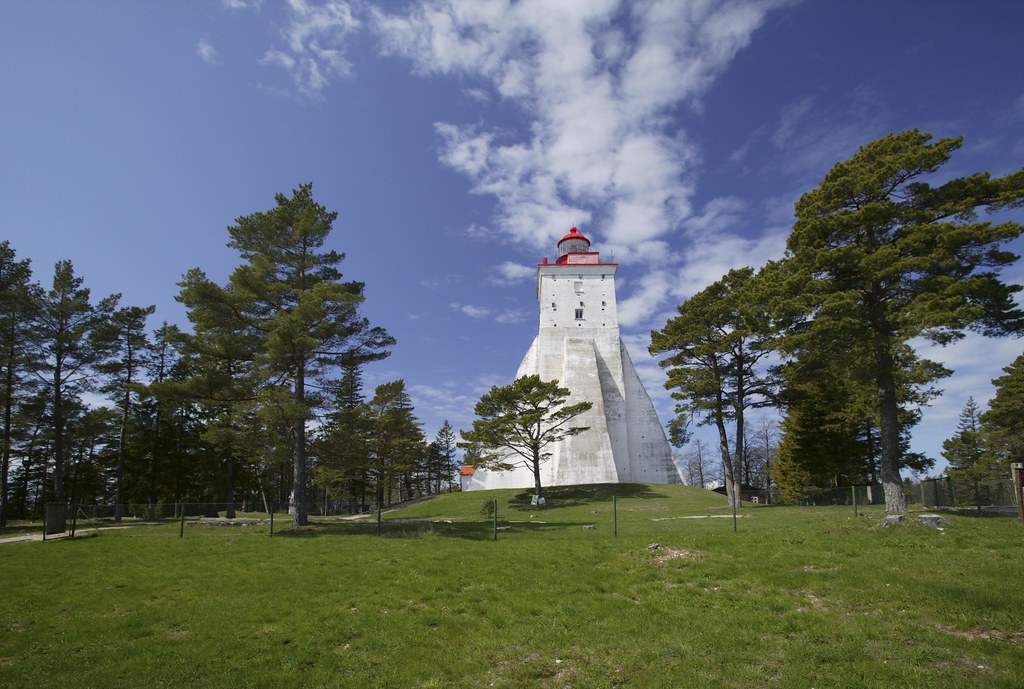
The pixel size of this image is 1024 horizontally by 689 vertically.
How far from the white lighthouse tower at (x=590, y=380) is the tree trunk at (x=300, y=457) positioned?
24.8 metres

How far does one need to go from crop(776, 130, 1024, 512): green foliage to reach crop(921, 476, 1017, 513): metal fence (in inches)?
158

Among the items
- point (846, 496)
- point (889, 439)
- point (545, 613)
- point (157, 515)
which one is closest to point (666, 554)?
point (545, 613)

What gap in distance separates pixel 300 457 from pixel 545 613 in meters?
15.0

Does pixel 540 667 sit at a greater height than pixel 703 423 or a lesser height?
lesser

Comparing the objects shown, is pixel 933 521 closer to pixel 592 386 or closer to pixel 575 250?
pixel 592 386

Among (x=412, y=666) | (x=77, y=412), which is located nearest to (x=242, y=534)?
(x=412, y=666)

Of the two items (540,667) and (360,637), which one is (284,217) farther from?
(540,667)

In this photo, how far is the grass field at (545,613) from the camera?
264 inches

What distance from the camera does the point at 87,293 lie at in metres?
28.6

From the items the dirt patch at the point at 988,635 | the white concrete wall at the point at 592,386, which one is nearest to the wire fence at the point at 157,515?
the dirt patch at the point at 988,635

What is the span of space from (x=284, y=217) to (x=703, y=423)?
22940mm

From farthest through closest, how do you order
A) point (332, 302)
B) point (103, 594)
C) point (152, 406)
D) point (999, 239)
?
point (152, 406) → point (332, 302) → point (999, 239) → point (103, 594)

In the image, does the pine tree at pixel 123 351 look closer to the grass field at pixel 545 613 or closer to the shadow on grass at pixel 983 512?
the grass field at pixel 545 613

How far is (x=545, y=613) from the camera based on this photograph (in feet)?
28.7
